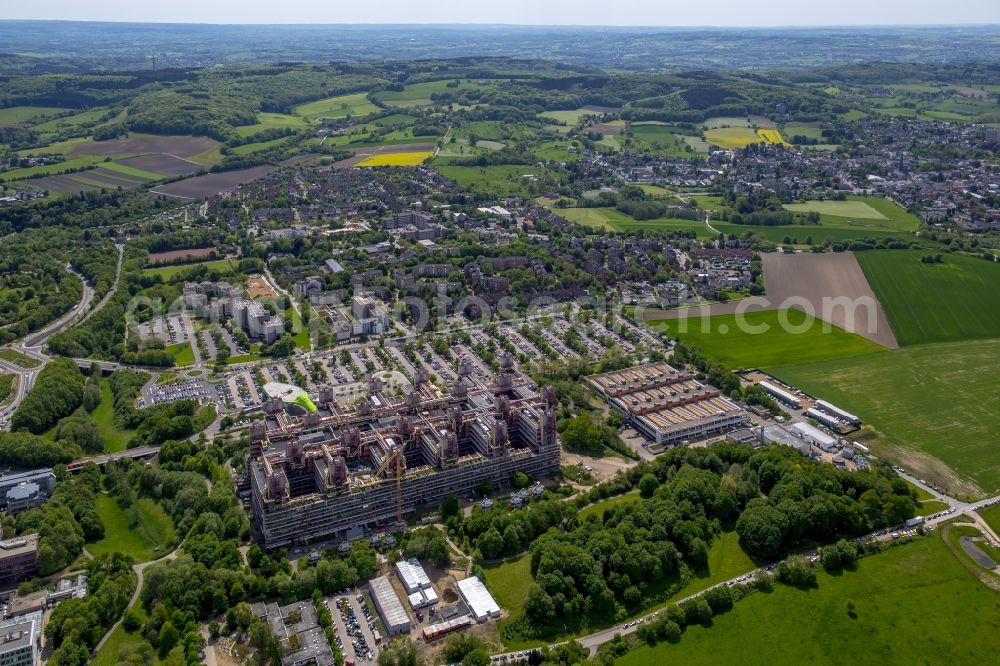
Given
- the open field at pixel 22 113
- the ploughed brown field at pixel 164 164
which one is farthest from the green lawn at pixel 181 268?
the open field at pixel 22 113

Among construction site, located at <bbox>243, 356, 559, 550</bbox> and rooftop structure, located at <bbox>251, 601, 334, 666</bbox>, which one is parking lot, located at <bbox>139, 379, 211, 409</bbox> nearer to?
construction site, located at <bbox>243, 356, 559, 550</bbox>

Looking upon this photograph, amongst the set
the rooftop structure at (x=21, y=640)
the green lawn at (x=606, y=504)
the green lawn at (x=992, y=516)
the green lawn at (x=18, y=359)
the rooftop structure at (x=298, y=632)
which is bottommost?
the green lawn at (x=18, y=359)

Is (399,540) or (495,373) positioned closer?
(399,540)

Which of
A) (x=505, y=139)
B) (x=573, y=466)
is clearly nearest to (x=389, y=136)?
(x=505, y=139)

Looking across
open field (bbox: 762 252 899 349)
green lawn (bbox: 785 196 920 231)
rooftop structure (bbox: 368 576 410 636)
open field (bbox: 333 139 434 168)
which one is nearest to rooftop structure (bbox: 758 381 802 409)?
open field (bbox: 762 252 899 349)

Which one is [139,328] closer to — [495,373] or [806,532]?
[495,373]

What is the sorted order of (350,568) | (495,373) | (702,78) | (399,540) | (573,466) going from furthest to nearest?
(702,78) → (495,373) → (573,466) → (399,540) → (350,568)

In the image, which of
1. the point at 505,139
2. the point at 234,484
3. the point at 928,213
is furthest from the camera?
the point at 505,139

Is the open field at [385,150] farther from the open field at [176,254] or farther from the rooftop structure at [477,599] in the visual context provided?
the rooftop structure at [477,599]
